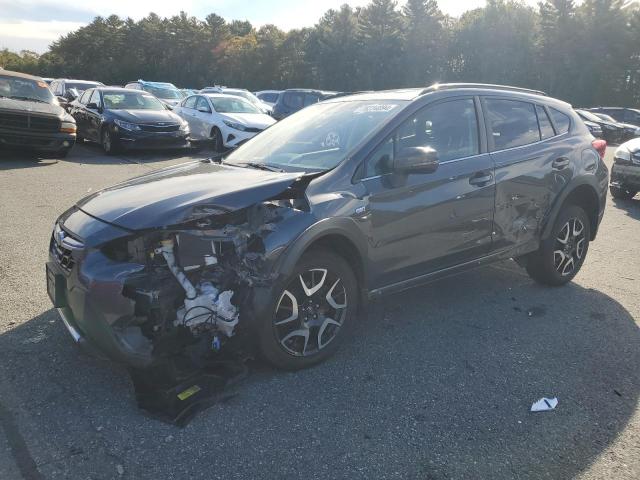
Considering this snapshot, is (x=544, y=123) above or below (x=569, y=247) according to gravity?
above

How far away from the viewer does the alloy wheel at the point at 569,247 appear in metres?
5.14

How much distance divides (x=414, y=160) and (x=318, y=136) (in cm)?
89

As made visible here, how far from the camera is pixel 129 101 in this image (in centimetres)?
1390

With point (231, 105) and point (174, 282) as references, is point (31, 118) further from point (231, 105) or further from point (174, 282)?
point (174, 282)

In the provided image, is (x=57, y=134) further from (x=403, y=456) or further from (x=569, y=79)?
(x=569, y=79)

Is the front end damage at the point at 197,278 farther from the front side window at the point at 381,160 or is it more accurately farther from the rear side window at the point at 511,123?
the rear side window at the point at 511,123

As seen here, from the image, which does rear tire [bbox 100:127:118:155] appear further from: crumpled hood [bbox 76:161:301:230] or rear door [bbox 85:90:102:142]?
crumpled hood [bbox 76:161:301:230]

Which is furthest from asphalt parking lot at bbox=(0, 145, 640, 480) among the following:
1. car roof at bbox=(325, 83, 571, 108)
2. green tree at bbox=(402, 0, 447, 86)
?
green tree at bbox=(402, 0, 447, 86)

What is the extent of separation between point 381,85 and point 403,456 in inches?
2054

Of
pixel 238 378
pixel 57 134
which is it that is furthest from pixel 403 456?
pixel 57 134

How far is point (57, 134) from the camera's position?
37.9 ft

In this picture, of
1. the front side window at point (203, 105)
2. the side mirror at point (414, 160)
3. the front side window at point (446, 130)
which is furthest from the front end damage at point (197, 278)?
the front side window at point (203, 105)

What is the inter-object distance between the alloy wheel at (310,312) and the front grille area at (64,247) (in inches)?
49.4

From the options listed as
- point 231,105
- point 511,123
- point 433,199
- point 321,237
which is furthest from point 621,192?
point 231,105
